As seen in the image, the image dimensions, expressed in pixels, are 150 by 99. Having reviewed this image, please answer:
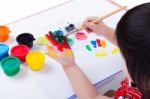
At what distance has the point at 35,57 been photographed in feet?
2.63

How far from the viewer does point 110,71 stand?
81 centimetres

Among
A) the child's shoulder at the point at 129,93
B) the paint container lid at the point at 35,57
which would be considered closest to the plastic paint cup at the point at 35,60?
the paint container lid at the point at 35,57

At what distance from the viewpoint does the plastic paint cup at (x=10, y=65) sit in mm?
759

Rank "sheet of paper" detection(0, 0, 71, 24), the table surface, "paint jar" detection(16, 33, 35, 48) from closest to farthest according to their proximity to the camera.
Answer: the table surface
"paint jar" detection(16, 33, 35, 48)
"sheet of paper" detection(0, 0, 71, 24)

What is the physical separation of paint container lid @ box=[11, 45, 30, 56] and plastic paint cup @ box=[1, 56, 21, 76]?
0.09 ft

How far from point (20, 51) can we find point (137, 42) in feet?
1.32

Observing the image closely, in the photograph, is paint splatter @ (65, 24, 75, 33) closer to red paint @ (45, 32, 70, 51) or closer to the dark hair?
red paint @ (45, 32, 70, 51)

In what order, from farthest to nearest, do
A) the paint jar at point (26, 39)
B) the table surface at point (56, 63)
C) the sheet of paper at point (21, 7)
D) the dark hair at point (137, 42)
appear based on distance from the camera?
1. the sheet of paper at point (21, 7)
2. the paint jar at point (26, 39)
3. the table surface at point (56, 63)
4. the dark hair at point (137, 42)

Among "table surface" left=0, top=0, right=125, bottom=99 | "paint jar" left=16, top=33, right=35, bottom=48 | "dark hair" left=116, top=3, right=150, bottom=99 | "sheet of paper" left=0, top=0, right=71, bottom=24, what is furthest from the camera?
"sheet of paper" left=0, top=0, right=71, bottom=24

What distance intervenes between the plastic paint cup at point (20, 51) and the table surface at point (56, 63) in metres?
0.03

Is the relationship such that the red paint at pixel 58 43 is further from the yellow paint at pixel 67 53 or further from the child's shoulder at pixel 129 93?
the child's shoulder at pixel 129 93

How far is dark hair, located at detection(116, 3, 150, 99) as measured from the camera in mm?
519

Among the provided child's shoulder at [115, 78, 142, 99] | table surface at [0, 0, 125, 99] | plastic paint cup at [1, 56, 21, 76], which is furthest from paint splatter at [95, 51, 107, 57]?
plastic paint cup at [1, 56, 21, 76]

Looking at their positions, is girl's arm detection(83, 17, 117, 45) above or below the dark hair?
below
